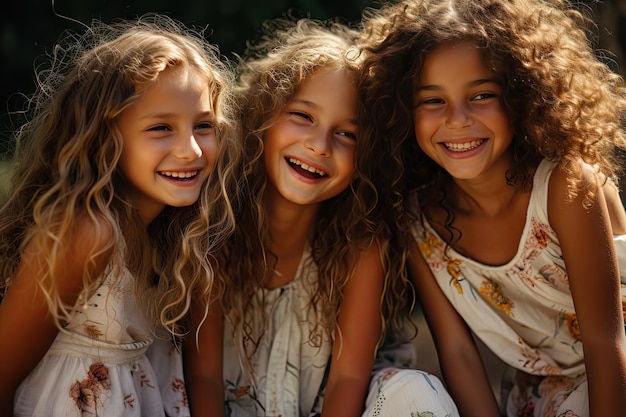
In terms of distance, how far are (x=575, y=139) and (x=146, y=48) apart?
1.13m

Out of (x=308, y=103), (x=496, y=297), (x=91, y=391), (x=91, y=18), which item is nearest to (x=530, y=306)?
(x=496, y=297)

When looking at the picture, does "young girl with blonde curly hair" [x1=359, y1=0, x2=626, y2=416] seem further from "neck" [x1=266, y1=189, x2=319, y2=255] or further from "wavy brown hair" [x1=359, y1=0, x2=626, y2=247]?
"neck" [x1=266, y1=189, x2=319, y2=255]

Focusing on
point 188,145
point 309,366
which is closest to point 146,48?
point 188,145

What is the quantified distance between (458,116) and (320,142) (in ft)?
1.21

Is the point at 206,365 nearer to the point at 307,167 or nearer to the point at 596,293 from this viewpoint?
the point at 307,167

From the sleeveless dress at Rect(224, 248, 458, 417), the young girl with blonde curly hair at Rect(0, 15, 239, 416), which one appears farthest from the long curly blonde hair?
the sleeveless dress at Rect(224, 248, 458, 417)

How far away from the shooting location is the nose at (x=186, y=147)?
6.52ft

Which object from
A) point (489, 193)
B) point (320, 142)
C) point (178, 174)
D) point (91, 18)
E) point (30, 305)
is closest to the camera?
point (30, 305)

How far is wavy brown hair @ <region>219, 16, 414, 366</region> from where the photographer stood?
2.22 m

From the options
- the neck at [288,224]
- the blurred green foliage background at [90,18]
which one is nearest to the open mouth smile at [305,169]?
the neck at [288,224]

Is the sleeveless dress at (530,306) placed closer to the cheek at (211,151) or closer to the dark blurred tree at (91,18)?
the cheek at (211,151)

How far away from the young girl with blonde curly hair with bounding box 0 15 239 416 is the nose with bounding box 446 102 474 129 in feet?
1.92

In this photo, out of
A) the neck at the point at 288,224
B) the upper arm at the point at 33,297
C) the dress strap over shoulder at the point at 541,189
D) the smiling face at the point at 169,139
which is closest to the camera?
the upper arm at the point at 33,297

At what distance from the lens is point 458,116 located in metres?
2.07
